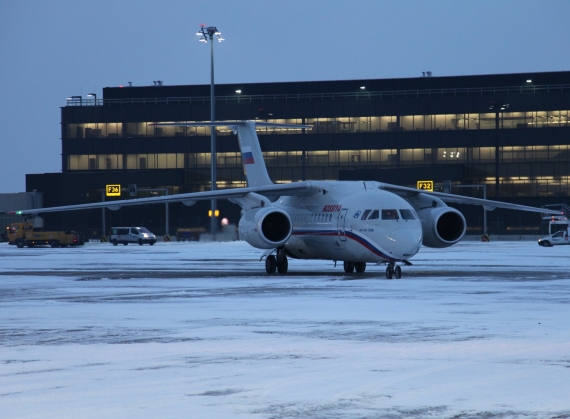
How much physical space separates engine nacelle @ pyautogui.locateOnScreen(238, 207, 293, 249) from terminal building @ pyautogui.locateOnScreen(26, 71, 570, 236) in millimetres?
62186

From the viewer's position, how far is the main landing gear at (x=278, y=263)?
3334cm

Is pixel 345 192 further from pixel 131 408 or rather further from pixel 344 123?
pixel 344 123

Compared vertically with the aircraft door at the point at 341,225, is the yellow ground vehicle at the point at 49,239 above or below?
below

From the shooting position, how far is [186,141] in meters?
104

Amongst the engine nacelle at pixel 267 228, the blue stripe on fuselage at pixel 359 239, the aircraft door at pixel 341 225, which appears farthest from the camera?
the engine nacelle at pixel 267 228

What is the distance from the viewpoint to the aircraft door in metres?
30.9

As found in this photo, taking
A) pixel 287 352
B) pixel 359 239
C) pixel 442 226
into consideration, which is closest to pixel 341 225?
pixel 359 239

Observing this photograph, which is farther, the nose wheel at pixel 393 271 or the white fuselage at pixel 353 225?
the nose wheel at pixel 393 271

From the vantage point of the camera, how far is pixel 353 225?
30422 mm

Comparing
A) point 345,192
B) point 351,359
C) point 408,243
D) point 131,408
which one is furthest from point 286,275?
point 131,408

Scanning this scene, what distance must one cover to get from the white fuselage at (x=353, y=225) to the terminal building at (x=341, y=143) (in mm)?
61557

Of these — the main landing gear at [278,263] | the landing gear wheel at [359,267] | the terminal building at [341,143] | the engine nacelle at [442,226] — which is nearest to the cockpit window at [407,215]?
the engine nacelle at [442,226]

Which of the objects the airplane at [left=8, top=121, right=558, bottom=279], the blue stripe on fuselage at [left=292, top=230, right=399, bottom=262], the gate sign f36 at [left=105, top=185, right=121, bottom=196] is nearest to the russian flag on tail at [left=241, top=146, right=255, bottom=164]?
the airplane at [left=8, top=121, right=558, bottom=279]

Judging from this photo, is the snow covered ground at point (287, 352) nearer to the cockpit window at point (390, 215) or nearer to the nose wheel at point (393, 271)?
the nose wheel at point (393, 271)
